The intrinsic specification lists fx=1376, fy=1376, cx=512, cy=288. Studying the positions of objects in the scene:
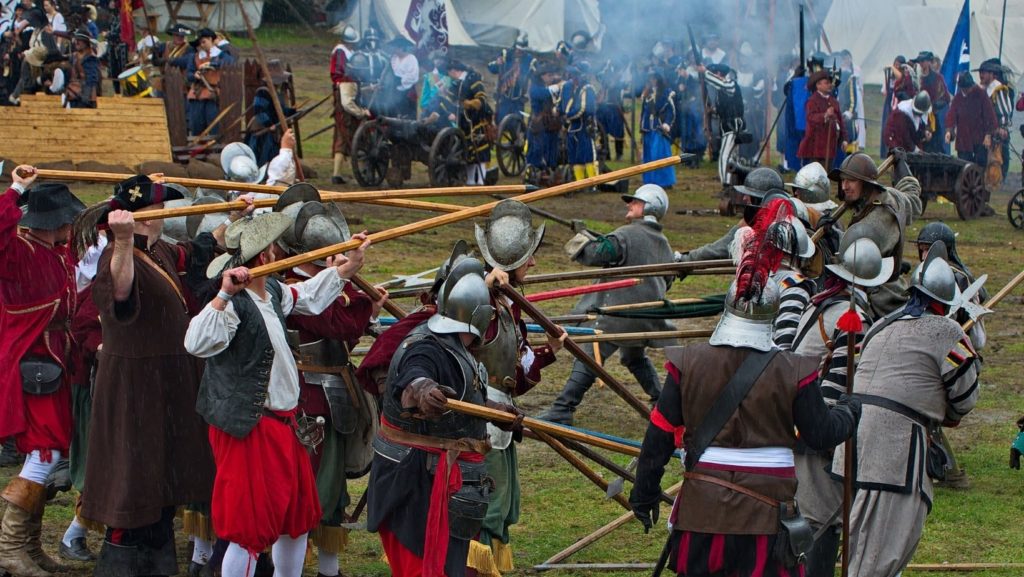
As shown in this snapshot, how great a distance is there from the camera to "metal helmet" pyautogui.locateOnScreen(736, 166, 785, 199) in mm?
6910

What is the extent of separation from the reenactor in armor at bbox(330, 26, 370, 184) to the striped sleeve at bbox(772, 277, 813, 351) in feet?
39.8

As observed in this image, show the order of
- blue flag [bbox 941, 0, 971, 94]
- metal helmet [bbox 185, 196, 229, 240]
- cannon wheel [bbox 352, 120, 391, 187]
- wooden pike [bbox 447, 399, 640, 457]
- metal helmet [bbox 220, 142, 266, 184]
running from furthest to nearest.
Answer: blue flag [bbox 941, 0, 971, 94], cannon wheel [bbox 352, 120, 391, 187], metal helmet [bbox 220, 142, 266, 184], metal helmet [bbox 185, 196, 229, 240], wooden pike [bbox 447, 399, 640, 457]

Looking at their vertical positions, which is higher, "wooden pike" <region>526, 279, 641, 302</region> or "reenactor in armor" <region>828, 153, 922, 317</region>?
"reenactor in armor" <region>828, 153, 922, 317</region>

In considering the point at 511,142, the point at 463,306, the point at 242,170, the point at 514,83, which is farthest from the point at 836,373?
the point at 514,83

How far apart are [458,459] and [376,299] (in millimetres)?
943

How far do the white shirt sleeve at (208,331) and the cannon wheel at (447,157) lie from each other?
485 inches

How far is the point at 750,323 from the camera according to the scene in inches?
170

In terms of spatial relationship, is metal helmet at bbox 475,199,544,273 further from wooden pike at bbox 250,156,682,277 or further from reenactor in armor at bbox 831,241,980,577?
reenactor in armor at bbox 831,241,980,577

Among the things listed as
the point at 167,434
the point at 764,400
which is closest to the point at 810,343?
the point at 764,400

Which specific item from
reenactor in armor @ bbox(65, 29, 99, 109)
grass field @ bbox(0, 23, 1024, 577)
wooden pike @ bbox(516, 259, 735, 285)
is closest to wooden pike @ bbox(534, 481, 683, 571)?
grass field @ bbox(0, 23, 1024, 577)

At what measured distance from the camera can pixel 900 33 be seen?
2798 centimetres

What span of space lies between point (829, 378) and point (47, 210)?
3259 mm

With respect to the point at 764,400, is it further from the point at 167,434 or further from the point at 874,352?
the point at 167,434

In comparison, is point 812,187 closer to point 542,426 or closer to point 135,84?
point 542,426
